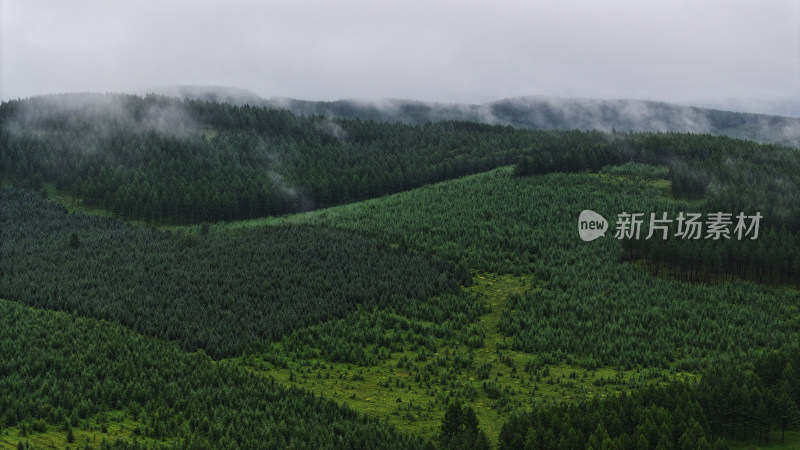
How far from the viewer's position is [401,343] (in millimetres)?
88750

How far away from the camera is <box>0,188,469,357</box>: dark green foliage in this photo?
90062 mm

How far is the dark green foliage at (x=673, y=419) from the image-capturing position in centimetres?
5094

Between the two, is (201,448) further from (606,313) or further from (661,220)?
(661,220)

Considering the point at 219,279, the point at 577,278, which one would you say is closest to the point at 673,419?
the point at 577,278

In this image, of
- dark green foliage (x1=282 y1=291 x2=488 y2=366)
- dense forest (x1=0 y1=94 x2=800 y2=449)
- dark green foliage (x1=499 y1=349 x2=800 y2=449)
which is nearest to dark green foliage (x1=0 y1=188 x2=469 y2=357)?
dense forest (x1=0 y1=94 x2=800 y2=449)

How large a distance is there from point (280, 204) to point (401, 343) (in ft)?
371

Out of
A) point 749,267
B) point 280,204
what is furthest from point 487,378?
point 280,204
